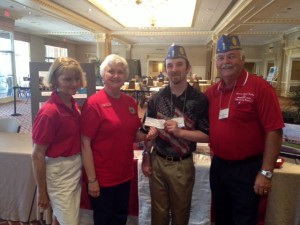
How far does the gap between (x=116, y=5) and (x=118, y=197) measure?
8082 millimetres

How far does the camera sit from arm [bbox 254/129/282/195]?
1296 mm

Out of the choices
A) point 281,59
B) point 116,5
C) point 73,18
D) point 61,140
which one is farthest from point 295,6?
point 61,140

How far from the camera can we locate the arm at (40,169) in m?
1.31

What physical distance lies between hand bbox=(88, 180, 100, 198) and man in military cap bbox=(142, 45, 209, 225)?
0.33m

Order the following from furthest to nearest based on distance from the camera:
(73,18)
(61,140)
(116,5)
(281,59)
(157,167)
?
(281,59) → (73,18) → (116,5) → (157,167) → (61,140)

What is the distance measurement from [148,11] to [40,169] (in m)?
9.00

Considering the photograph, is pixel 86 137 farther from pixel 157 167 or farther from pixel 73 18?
pixel 73 18

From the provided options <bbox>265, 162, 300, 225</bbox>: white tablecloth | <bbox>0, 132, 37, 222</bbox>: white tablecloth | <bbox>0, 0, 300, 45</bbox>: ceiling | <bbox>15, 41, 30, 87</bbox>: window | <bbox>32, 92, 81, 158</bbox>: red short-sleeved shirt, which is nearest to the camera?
<bbox>32, 92, 81, 158</bbox>: red short-sleeved shirt

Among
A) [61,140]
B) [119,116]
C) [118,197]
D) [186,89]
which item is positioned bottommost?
[118,197]

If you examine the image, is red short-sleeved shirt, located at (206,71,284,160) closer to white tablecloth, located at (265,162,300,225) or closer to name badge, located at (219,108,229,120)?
name badge, located at (219,108,229,120)

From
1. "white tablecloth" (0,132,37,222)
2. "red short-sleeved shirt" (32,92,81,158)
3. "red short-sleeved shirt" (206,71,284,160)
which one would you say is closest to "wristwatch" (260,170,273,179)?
"red short-sleeved shirt" (206,71,284,160)

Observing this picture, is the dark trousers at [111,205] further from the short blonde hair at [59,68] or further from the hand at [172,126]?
the short blonde hair at [59,68]

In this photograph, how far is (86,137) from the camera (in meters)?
1.39

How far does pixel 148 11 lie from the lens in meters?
9.34
